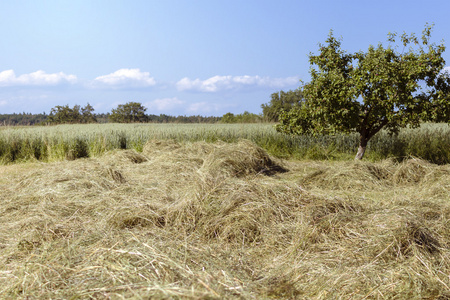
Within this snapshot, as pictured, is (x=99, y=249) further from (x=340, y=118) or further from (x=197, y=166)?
(x=340, y=118)

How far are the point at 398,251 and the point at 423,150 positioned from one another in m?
8.28

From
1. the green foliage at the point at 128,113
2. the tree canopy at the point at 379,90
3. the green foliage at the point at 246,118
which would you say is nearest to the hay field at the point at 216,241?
the tree canopy at the point at 379,90

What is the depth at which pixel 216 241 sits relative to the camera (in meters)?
3.52

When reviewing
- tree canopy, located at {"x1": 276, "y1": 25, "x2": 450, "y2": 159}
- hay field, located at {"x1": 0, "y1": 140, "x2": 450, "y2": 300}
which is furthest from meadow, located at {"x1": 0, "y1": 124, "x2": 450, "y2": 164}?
hay field, located at {"x1": 0, "y1": 140, "x2": 450, "y2": 300}

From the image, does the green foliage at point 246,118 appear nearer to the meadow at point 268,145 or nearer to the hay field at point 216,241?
the meadow at point 268,145

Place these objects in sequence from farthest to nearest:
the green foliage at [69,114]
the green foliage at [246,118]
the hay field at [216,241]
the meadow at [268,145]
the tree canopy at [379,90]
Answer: the green foliage at [69,114]
the green foliage at [246,118]
the meadow at [268,145]
the tree canopy at [379,90]
the hay field at [216,241]

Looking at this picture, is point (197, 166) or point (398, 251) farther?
point (197, 166)

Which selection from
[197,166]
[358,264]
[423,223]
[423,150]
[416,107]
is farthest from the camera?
[423,150]

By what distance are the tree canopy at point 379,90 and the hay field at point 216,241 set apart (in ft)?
8.14

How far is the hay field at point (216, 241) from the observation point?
231 cm

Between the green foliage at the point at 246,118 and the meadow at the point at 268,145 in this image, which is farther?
the green foliage at the point at 246,118

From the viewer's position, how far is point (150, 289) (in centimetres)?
185

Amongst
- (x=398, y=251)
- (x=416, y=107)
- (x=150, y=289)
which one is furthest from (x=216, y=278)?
(x=416, y=107)

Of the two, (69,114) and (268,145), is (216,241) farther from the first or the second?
(69,114)
